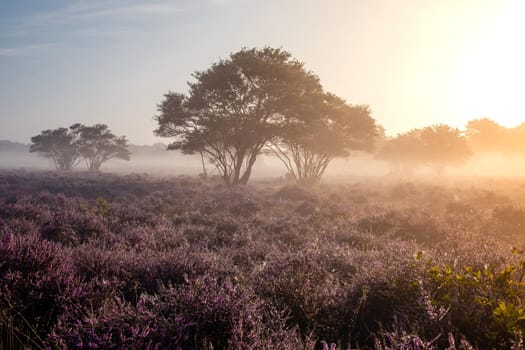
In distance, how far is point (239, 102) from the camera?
2231 centimetres

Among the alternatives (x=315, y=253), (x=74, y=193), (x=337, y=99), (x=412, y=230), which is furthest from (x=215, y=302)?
(x=337, y=99)

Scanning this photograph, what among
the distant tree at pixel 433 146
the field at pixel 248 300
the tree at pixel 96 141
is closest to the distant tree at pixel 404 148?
the distant tree at pixel 433 146

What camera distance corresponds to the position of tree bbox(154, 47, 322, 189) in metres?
21.3

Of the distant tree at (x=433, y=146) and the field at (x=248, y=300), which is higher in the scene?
the distant tree at (x=433, y=146)

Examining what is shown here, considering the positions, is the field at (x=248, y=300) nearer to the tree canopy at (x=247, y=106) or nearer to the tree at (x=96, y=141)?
the tree canopy at (x=247, y=106)

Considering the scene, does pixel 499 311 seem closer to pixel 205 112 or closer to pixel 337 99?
pixel 205 112

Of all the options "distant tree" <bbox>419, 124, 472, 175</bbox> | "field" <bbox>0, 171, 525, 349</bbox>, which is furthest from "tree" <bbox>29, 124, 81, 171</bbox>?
"distant tree" <bbox>419, 124, 472, 175</bbox>

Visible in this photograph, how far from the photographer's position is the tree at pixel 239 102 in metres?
21.3

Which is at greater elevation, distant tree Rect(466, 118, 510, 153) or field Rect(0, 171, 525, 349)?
distant tree Rect(466, 118, 510, 153)

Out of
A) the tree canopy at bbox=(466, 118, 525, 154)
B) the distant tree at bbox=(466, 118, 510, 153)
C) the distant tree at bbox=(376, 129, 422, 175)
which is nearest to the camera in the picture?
the distant tree at bbox=(376, 129, 422, 175)

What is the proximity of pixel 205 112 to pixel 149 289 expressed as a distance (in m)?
21.1

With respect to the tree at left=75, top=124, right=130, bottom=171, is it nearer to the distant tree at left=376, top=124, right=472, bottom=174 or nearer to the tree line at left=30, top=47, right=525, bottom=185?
the tree line at left=30, top=47, right=525, bottom=185

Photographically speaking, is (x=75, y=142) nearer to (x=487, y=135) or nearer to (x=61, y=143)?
(x=61, y=143)

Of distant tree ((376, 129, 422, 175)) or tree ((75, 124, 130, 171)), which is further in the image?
distant tree ((376, 129, 422, 175))
